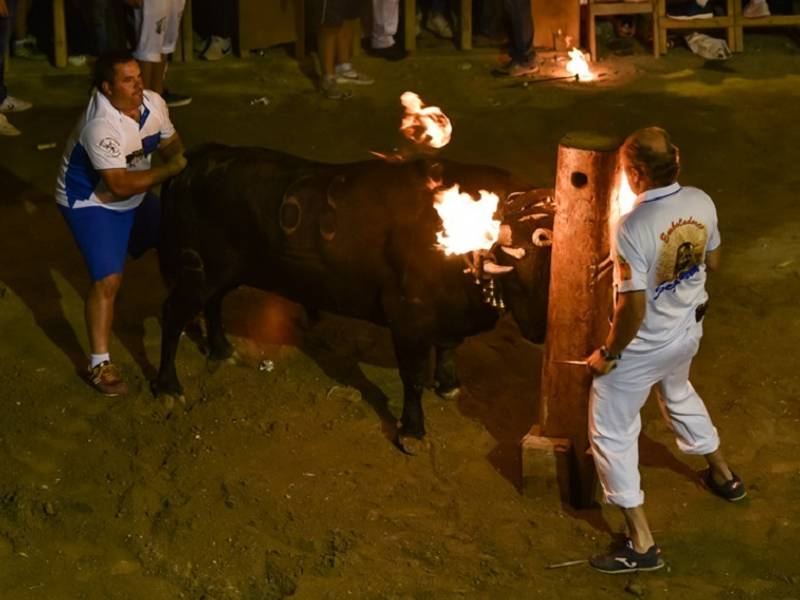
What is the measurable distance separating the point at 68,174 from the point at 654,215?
3.57 metres

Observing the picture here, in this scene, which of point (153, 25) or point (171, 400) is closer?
point (171, 400)

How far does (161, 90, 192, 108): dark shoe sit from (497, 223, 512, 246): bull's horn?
22.6 ft

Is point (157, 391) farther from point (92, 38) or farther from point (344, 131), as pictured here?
point (92, 38)

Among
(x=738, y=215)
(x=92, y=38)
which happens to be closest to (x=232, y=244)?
(x=738, y=215)

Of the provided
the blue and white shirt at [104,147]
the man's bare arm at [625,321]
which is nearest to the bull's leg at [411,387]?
the man's bare arm at [625,321]

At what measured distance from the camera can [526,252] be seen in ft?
21.8

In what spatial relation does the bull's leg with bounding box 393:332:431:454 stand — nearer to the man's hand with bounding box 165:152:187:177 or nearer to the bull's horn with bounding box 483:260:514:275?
the bull's horn with bounding box 483:260:514:275

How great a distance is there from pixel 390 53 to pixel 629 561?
29.5ft

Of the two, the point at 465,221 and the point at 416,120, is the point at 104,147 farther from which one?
the point at 416,120

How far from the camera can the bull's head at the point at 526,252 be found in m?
6.61

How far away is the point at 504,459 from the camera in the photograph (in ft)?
24.0

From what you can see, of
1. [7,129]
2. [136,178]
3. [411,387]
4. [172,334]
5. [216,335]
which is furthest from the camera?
[7,129]

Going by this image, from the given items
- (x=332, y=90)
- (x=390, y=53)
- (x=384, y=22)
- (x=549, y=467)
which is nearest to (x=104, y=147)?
(x=549, y=467)

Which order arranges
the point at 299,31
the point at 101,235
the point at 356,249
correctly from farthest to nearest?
the point at 299,31, the point at 101,235, the point at 356,249
